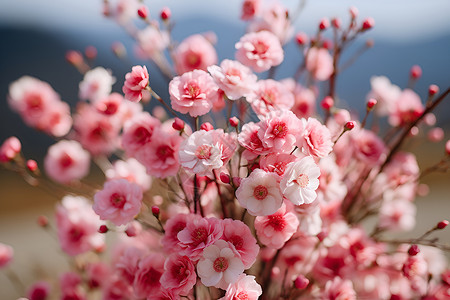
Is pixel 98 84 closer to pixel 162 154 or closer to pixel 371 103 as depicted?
pixel 162 154

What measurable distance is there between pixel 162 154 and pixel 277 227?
0.19 m

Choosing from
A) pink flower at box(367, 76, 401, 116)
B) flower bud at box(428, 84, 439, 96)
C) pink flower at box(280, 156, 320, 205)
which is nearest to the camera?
pink flower at box(280, 156, 320, 205)

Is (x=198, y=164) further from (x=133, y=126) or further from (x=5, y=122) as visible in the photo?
(x=5, y=122)

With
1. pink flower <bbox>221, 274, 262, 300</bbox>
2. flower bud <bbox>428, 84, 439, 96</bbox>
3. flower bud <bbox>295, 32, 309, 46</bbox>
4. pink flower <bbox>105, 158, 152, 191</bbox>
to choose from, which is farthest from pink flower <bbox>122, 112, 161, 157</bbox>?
flower bud <bbox>428, 84, 439, 96</bbox>

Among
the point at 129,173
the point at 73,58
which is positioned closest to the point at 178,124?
the point at 129,173

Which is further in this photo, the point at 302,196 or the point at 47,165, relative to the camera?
the point at 47,165

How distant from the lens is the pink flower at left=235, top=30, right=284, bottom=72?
525mm

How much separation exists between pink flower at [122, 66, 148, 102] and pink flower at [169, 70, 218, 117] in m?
0.04

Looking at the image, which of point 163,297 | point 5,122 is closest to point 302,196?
point 163,297

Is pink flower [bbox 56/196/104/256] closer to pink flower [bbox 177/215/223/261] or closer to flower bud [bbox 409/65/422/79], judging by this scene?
pink flower [bbox 177/215/223/261]

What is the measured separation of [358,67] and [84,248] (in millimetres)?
6818

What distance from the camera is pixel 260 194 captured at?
40 cm

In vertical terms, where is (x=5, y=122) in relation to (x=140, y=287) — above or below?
below

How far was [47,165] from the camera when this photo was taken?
0.84m
